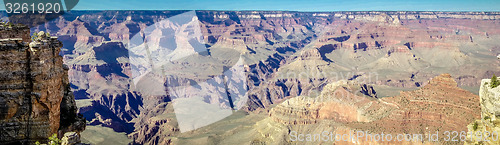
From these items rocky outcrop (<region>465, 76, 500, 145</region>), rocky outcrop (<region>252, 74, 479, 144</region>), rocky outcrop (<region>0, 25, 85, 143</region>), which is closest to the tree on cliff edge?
rocky outcrop (<region>465, 76, 500, 145</region>)

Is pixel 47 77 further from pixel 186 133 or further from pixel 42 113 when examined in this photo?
pixel 186 133

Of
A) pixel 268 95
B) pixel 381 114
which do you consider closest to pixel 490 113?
pixel 381 114

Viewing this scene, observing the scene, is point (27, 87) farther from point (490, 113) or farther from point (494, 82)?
point (494, 82)

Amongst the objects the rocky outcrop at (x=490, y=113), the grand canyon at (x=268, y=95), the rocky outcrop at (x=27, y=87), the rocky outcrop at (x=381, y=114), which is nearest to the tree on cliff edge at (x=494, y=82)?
the rocky outcrop at (x=490, y=113)

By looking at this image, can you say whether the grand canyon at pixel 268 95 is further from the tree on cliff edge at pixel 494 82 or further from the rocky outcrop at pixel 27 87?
the tree on cliff edge at pixel 494 82

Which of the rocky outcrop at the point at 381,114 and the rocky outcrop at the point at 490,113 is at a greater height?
the rocky outcrop at the point at 490,113

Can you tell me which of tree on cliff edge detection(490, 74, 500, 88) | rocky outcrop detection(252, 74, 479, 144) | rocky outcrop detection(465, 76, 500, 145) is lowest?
rocky outcrop detection(252, 74, 479, 144)

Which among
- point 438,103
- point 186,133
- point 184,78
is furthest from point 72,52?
point 438,103

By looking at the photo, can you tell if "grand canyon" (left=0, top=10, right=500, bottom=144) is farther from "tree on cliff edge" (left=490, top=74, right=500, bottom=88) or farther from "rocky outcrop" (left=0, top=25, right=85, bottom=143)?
"tree on cliff edge" (left=490, top=74, right=500, bottom=88)
